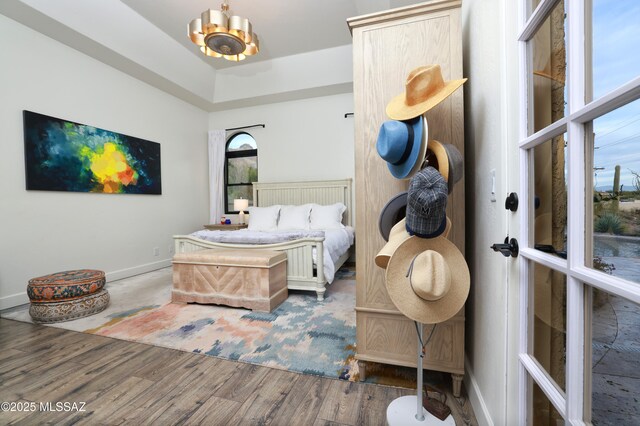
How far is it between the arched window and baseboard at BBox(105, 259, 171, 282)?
4.96ft

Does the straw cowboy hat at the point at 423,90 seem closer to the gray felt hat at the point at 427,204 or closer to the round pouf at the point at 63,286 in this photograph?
the gray felt hat at the point at 427,204

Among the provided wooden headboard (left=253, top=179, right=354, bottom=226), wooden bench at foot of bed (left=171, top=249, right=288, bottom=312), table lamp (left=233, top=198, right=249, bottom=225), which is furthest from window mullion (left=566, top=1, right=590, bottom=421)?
table lamp (left=233, top=198, right=249, bottom=225)

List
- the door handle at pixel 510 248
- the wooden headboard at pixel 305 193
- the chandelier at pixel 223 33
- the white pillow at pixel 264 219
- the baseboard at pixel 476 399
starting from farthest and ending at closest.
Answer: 1. the wooden headboard at pixel 305 193
2. the white pillow at pixel 264 219
3. the chandelier at pixel 223 33
4. the baseboard at pixel 476 399
5. the door handle at pixel 510 248

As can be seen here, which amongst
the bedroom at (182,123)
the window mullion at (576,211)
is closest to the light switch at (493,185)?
the bedroom at (182,123)

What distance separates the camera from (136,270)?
12.4ft

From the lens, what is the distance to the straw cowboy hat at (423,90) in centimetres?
104

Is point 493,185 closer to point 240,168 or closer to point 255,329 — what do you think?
point 255,329

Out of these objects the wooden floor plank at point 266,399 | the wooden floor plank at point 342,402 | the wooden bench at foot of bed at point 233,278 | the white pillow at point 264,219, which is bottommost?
the wooden floor plank at point 342,402

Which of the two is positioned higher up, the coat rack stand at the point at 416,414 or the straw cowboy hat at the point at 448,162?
the straw cowboy hat at the point at 448,162

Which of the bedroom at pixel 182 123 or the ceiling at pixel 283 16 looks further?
the ceiling at pixel 283 16

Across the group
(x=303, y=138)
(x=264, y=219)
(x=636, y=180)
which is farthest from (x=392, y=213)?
(x=303, y=138)

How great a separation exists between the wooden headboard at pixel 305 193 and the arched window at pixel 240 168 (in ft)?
1.39

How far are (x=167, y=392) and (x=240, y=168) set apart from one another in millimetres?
4280

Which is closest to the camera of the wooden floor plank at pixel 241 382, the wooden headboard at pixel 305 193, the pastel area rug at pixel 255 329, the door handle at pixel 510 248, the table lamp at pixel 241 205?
the door handle at pixel 510 248
